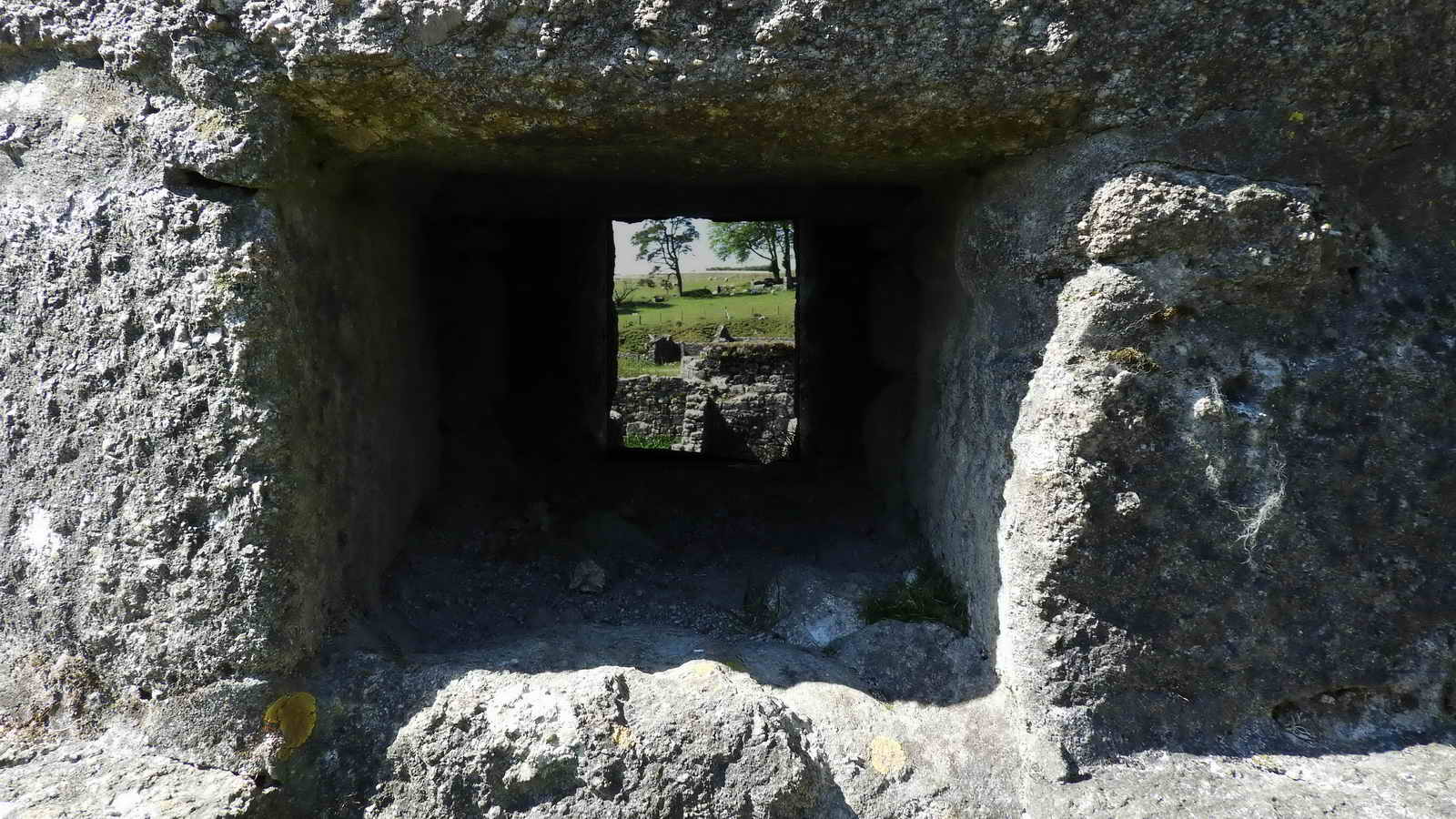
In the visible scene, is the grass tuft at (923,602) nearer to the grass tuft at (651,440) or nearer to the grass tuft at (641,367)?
the grass tuft at (651,440)

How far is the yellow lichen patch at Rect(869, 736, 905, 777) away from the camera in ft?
5.34

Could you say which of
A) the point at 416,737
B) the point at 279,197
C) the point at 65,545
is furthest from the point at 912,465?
the point at 65,545

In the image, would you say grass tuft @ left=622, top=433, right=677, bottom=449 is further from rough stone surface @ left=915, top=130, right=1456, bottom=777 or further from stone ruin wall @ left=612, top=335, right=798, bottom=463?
rough stone surface @ left=915, top=130, right=1456, bottom=777

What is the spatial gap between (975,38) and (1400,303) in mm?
869

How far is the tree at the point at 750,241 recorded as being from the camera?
26.5 meters

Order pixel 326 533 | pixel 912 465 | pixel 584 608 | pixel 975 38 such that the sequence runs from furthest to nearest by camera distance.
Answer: pixel 912 465, pixel 584 608, pixel 326 533, pixel 975 38

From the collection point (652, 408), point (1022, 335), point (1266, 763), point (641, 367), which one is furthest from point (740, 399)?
point (1266, 763)

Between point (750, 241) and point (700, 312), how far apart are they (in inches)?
222

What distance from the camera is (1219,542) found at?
5.23 feet

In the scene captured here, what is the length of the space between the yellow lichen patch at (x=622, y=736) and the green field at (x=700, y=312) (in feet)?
42.2

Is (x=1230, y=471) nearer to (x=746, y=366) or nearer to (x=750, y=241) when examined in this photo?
(x=746, y=366)

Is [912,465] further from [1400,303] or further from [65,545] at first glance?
[65,545]

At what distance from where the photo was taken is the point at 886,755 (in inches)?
64.8

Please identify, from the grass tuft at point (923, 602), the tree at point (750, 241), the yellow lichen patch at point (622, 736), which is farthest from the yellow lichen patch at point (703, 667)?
the tree at point (750, 241)
